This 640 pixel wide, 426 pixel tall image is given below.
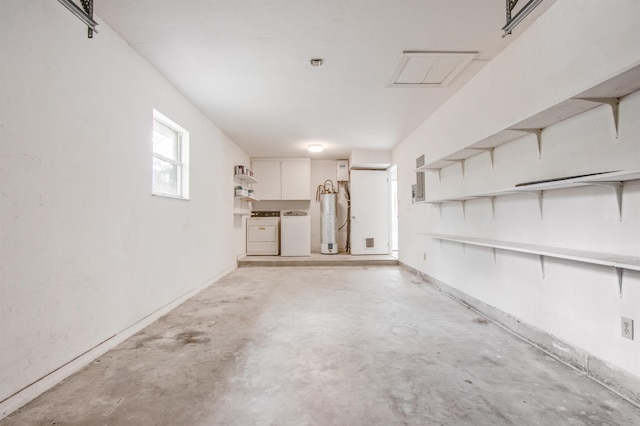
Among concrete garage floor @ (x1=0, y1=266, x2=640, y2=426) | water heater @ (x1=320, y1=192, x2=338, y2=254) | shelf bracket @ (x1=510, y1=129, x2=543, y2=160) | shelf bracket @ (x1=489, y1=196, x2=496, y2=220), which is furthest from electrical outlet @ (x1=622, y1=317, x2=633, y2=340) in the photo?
water heater @ (x1=320, y1=192, x2=338, y2=254)

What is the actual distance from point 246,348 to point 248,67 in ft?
8.64

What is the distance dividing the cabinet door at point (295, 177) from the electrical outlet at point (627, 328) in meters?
6.31

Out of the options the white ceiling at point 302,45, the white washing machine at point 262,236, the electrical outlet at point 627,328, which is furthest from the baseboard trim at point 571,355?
the white washing machine at point 262,236

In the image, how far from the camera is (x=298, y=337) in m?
2.54

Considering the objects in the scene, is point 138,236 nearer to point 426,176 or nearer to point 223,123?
point 223,123

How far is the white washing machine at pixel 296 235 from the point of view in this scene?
715cm

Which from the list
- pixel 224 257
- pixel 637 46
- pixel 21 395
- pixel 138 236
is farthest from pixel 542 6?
pixel 224 257

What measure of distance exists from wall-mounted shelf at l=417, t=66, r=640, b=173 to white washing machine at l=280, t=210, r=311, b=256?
4.73 metres

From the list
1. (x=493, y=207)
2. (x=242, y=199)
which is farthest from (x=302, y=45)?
(x=242, y=199)

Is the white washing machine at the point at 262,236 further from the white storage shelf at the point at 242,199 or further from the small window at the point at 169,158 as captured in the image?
the small window at the point at 169,158

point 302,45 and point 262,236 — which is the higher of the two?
point 302,45

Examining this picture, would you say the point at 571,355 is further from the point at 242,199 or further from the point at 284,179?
the point at 284,179

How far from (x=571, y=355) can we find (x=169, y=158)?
416 cm

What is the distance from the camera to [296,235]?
282 inches
